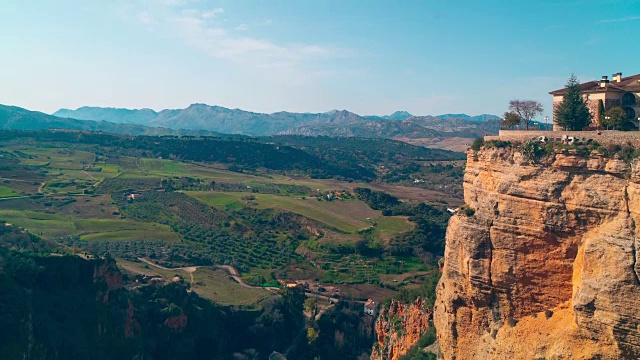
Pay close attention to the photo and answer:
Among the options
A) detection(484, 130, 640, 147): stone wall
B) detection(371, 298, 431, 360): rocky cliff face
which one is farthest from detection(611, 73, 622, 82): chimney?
detection(371, 298, 431, 360): rocky cliff face

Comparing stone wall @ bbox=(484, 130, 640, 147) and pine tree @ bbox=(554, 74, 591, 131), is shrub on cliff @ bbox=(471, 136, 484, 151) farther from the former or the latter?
pine tree @ bbox=(554, 74, 591, 131)

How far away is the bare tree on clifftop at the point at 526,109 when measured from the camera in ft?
104

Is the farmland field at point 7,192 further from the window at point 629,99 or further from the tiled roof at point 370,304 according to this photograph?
the window at point 629,99

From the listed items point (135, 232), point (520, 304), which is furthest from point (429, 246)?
point (520, 304)

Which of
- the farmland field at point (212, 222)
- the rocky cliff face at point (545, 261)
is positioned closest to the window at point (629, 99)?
the rocky cliff face at point (545, 261)

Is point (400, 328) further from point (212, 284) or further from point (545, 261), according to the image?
point (212, 284)

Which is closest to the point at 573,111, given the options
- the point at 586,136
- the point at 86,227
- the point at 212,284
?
the point at 586,136

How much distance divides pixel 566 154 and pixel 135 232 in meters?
70.6

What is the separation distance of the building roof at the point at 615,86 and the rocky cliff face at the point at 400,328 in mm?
16180

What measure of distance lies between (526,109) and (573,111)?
7.53 meters

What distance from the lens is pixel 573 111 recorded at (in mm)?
24562

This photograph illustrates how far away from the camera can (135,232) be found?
7919cm

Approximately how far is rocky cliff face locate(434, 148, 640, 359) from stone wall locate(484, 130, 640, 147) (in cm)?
112

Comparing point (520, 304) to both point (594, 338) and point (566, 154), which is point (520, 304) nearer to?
point (594, 338)
